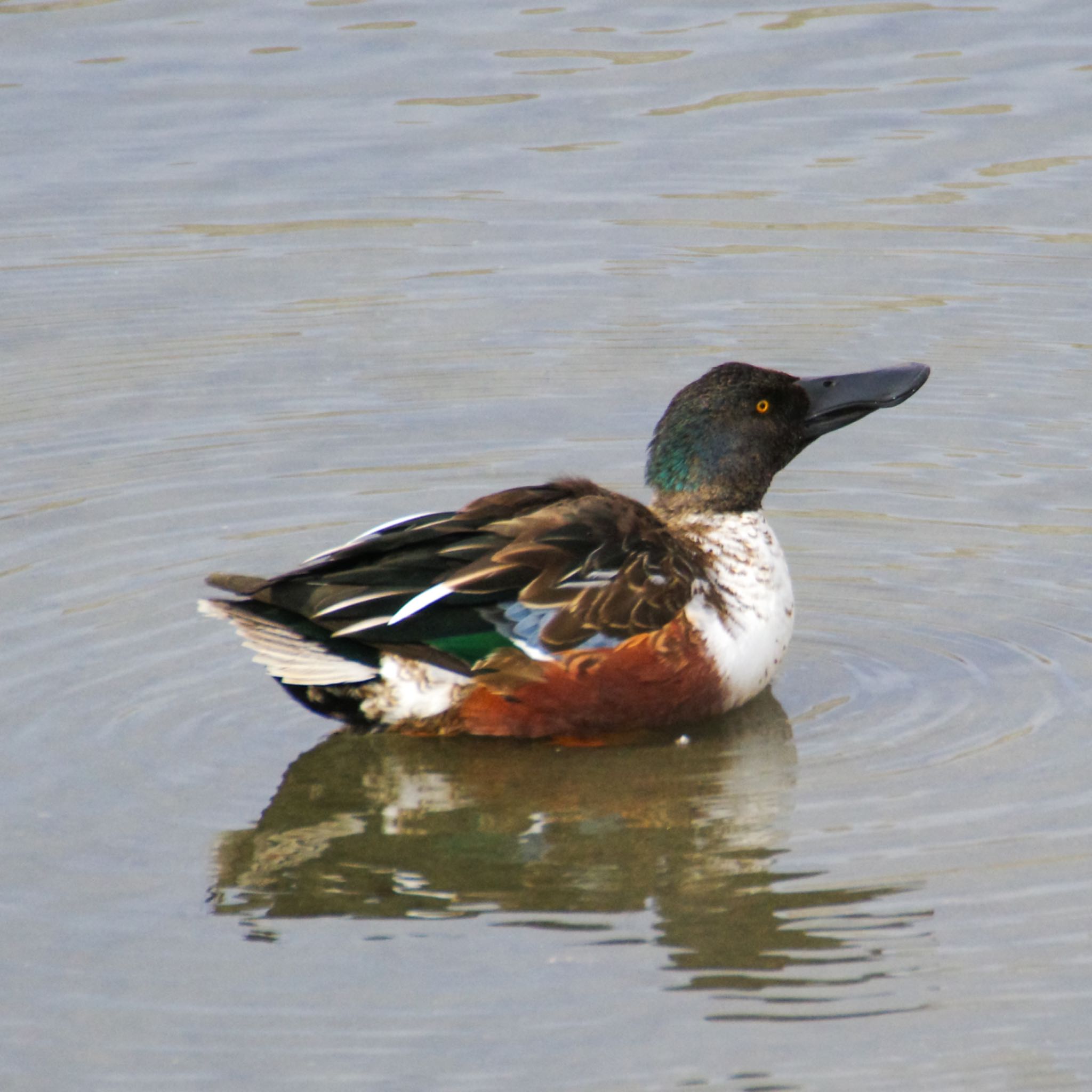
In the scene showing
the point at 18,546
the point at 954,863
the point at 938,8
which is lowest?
the point at 954,863

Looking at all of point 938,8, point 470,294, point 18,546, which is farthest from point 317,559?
point 938,8

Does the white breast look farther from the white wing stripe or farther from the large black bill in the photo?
the white wing stripe

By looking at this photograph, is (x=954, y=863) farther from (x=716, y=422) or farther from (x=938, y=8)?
(x=938, y=8)

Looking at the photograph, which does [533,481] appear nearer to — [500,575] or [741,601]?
[741,601]

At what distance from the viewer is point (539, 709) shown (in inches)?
261

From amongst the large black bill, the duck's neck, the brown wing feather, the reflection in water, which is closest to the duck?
the brown wing feather

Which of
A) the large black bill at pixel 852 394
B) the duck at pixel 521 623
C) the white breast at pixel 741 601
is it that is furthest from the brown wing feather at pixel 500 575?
the large black bill at pixel 852 394

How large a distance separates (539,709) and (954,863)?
1.53m

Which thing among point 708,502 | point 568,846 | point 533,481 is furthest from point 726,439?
point 568,846

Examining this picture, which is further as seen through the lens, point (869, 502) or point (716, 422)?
point (869, 502)

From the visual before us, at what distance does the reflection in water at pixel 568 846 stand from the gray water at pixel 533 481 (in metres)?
0.02

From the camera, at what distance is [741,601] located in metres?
6.90

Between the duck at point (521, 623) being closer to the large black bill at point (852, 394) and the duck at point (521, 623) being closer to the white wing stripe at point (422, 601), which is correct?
the white wing stripe at point (422, 601)

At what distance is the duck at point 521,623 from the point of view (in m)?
6.48
